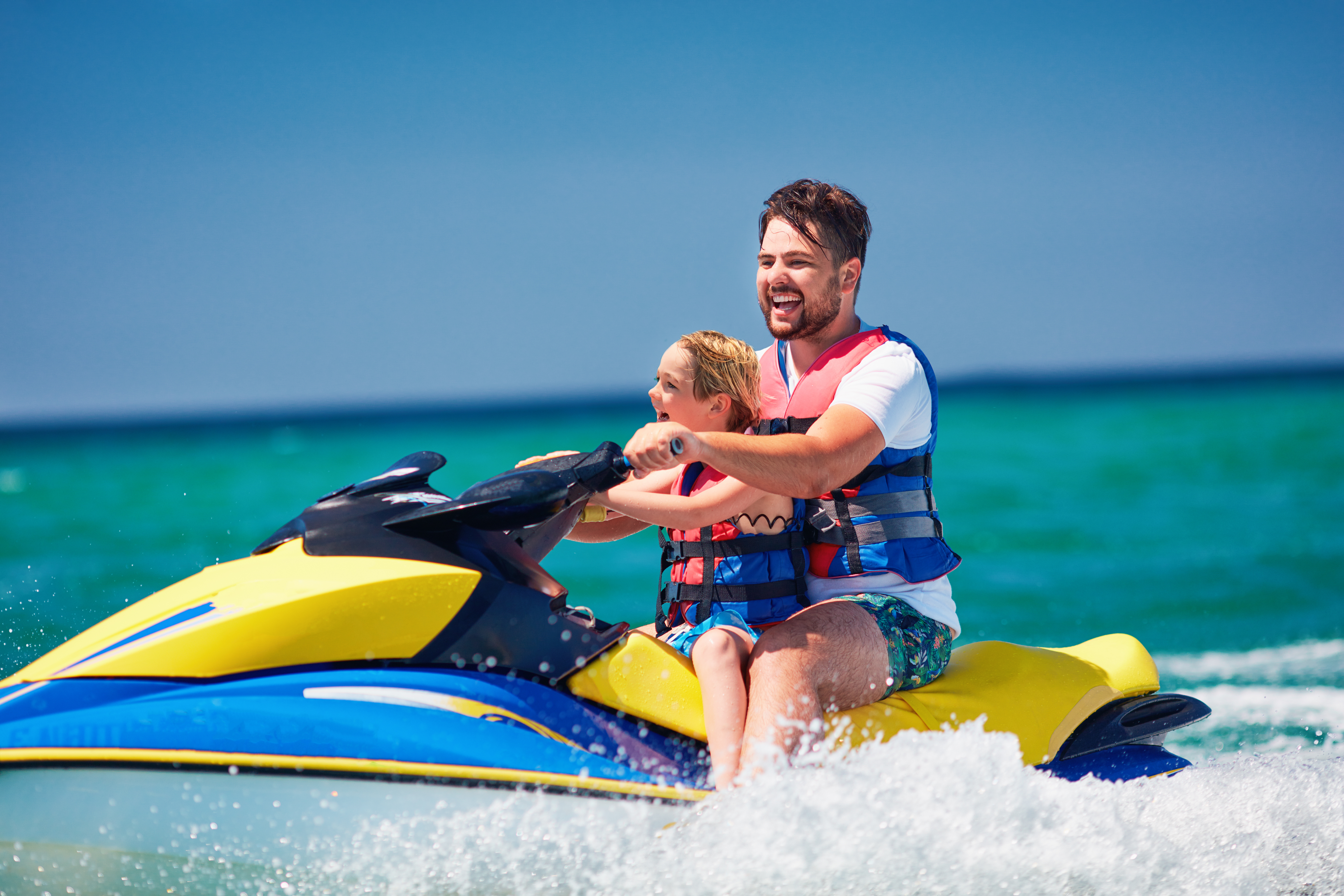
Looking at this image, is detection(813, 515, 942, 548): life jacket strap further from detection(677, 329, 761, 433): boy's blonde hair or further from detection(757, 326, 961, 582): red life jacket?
detection(677, 329, 761, 433): boy's blonde hair

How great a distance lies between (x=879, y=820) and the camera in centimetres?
203

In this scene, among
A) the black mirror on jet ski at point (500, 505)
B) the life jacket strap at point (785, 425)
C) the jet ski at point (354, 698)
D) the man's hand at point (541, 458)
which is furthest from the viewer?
the life jacket strap at point (785, 425)

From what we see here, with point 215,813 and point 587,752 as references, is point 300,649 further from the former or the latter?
point 587,752

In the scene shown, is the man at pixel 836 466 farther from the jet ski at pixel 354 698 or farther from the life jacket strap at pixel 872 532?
the jet ski at pixel 354 698

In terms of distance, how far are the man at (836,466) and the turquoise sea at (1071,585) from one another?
169 mm

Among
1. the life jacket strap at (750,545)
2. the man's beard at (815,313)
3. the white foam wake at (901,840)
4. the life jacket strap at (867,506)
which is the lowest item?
the white foam wake at (901,840)

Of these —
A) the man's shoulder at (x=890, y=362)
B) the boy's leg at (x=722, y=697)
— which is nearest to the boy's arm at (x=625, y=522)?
the boy's leg at (x=722, y=697)

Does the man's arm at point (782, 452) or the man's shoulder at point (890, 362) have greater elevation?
the man's shoulder at point (890, 362)

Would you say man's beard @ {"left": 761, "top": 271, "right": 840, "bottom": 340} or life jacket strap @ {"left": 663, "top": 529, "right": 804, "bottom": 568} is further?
man's beard @ {"left": 761, "top": 271, "right": 840, "bottom": 340}

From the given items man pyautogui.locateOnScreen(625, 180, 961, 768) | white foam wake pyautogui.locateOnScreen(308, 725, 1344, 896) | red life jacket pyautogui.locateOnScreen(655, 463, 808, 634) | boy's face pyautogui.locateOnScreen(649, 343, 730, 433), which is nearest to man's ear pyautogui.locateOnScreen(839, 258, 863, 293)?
man pyautogui.locateOnScreen(625, 180, 961, 768)

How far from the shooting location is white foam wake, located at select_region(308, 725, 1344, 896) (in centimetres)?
187

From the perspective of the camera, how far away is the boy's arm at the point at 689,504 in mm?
2227

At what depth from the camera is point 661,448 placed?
199 cm

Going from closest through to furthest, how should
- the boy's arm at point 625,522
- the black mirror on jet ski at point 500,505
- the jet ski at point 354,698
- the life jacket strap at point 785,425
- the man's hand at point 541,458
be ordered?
the jet ski at point 354,698 < the black mirror on jet ski at point 500,505 < the man's hand at point 541,458 < the boy's arm at point 625,522 < the life jacket strap at point 785,425
